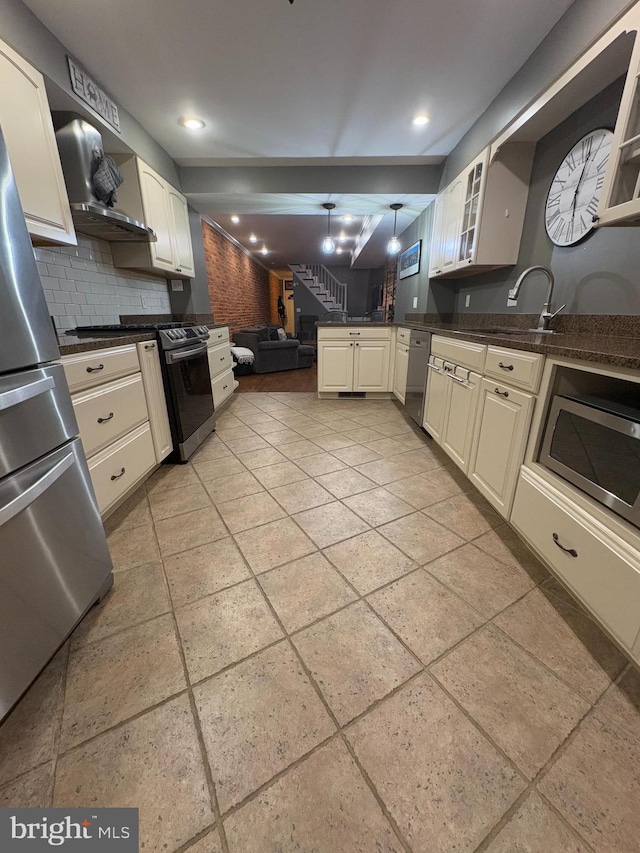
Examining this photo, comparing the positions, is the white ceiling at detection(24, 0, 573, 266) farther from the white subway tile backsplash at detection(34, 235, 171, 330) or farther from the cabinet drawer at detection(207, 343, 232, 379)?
the cabinet drawer at detection(207, 343, 232, 379)

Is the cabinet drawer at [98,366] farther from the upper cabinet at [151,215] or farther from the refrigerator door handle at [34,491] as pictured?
the upper cabinet at [151,215]

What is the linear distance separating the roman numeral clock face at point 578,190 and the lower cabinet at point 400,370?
155 cm

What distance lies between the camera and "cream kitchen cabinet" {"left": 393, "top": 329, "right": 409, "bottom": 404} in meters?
3.44

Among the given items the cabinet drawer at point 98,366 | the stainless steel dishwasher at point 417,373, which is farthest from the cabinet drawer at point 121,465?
the stainless steel dishwasher at point 417,373

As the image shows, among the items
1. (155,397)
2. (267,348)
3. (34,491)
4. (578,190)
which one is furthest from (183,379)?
(267,348)

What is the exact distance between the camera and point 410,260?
174 inches

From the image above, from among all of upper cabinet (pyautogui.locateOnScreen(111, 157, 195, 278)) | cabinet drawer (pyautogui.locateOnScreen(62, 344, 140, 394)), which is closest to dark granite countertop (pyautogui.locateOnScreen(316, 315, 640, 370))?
cabinet drawer (pyautogui.locateOnScreen(62, 344, 140, 394))

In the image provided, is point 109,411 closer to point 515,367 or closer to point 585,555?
point 515,367

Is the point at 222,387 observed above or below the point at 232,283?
below

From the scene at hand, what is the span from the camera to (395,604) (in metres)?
1.22

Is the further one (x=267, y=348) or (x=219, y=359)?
(x=267, y=348)

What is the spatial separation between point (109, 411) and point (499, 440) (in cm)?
195

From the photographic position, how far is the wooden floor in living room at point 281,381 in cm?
486

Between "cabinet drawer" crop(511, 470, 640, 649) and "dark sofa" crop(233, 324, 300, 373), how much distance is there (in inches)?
204
